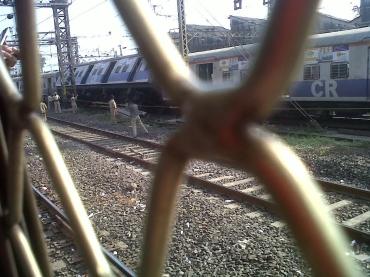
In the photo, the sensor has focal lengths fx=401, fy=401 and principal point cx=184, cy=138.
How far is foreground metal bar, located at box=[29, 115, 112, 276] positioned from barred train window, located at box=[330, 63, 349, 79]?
12.7m

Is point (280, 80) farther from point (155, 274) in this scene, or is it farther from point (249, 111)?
point (155, 274)

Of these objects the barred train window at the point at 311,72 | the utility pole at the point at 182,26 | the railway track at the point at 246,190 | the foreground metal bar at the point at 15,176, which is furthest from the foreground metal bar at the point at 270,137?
the utility pole at the point at 182,26

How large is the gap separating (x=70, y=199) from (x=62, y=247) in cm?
352

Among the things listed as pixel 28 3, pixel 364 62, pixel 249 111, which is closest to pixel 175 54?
pixel 249 111

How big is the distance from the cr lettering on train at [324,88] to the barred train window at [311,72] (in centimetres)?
20

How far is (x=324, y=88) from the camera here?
13.2 meters

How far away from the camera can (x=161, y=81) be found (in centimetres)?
71

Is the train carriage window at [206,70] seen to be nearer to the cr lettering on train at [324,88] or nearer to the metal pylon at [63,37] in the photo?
the cr lettering on train at [324,88]

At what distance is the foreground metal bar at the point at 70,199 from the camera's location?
1.09m

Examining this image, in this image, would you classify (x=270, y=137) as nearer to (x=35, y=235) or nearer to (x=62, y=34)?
(x=35, y=235)

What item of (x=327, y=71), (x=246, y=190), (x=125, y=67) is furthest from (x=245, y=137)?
(x=125, y=67)

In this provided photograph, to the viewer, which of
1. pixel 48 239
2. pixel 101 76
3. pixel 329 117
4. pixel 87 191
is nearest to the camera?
pixel 48 239

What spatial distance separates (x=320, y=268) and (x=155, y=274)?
41 centimetres

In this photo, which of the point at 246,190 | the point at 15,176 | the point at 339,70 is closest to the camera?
the point at 15,176
